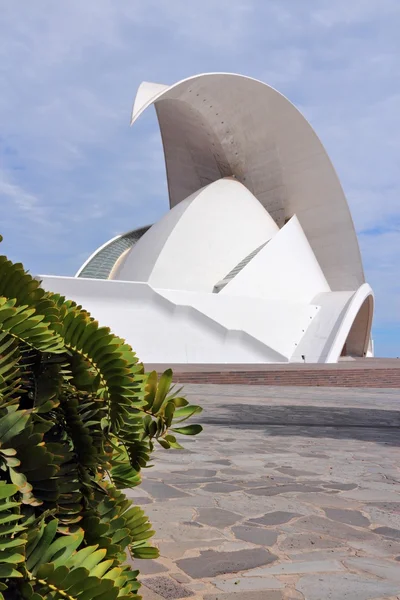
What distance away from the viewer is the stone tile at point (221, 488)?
343 centimetres

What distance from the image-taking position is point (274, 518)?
289 centimetres

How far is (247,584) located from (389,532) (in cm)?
95

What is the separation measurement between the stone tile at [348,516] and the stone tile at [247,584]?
2.79 ft

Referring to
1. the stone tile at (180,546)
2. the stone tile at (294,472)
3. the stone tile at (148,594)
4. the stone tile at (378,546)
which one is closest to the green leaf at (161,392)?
the stone tile at (148,594)

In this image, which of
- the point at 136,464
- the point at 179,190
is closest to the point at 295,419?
the point at 136,464

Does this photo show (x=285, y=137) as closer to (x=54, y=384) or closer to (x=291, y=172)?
(x=291, y=172)

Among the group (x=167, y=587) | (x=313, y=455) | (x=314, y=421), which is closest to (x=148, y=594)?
(x=167, y=587)

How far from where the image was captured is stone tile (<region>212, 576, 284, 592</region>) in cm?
206

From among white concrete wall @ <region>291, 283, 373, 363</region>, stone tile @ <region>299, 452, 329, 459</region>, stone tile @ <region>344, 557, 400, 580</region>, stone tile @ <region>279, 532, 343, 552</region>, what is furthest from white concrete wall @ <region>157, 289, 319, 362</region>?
stone tile @ <region>344, 557, 400, 580</region>

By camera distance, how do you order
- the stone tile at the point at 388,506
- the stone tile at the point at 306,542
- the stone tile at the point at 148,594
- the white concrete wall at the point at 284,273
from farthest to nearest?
the white concrete wall at the point at 284,273, the stone tile at the point at 388,506, the stone tile at the point at 306,542, the stone tile at the point at 148,594

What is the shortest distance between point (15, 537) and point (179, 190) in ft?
85.0

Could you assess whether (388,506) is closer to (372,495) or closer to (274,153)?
(372,495)

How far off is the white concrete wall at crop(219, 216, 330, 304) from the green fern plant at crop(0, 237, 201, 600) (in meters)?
16.5

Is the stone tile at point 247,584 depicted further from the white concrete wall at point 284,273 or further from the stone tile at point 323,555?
the white concrete wall at point 284,273
